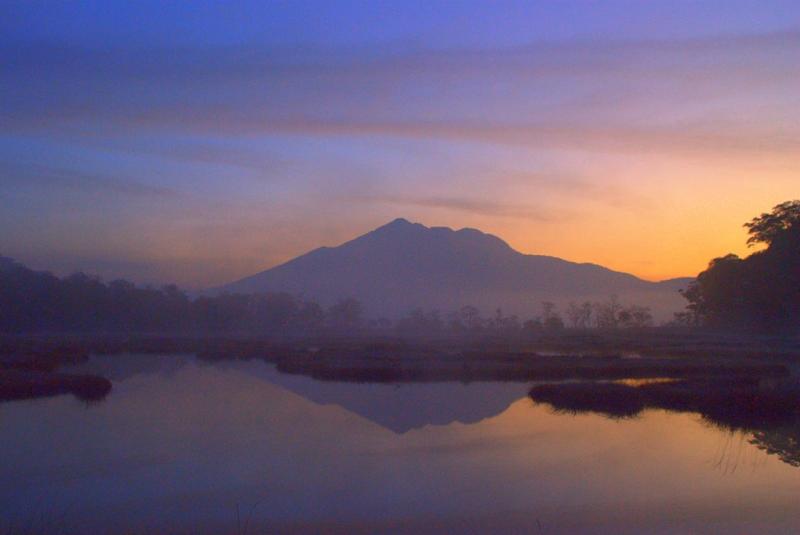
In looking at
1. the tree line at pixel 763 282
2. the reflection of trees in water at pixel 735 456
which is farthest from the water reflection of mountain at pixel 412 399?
the tree line at pixel 763 282

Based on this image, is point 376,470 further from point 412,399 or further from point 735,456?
point 412,399

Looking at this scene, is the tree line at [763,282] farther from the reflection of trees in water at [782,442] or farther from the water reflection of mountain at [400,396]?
the reflection of trees in water at [782,442]

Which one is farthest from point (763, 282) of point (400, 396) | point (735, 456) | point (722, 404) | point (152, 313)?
point (152, 313)

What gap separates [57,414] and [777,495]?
19.1 m

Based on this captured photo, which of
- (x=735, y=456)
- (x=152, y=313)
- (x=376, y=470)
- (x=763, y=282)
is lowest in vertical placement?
(x=376, y=470)

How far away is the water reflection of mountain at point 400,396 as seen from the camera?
21672 mm

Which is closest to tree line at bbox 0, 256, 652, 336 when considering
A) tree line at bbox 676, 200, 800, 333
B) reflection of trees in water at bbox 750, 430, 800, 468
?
tree line at bbox 676, 200, 800, 333

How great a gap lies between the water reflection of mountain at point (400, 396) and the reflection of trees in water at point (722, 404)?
2079 mm

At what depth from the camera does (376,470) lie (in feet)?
49.0

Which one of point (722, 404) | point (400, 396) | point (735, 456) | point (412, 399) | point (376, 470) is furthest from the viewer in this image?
point (400, 396)

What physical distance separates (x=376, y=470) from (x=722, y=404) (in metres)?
13.2

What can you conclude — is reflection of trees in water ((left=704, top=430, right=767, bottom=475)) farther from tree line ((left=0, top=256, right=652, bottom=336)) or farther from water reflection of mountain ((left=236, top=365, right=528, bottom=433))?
tree line ((left=0, top=256, right=652, bottom=336))

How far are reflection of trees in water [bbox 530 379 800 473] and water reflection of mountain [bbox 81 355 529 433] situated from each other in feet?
6.82

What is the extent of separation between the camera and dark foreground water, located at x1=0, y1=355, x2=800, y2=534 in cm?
1145
